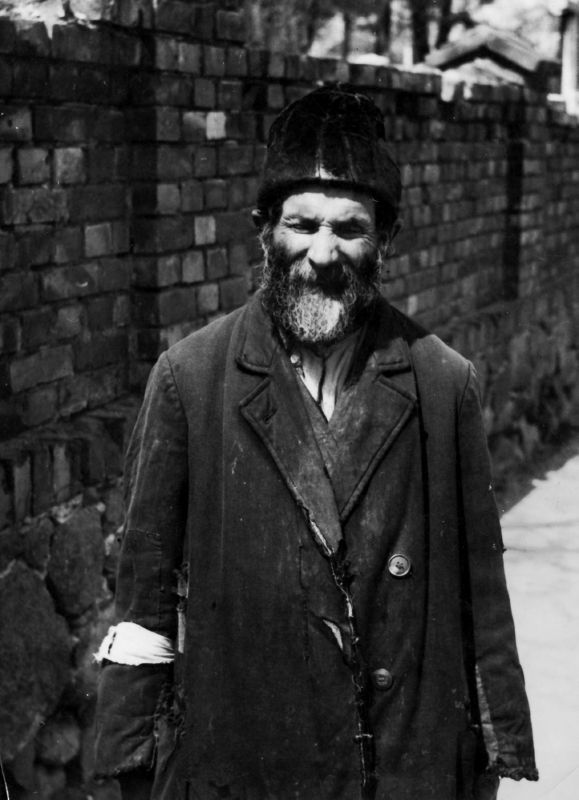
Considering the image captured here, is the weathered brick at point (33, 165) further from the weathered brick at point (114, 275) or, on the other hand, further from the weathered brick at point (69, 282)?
the weathered brick at point (114, 275)

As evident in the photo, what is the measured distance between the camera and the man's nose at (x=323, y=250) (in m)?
2.06

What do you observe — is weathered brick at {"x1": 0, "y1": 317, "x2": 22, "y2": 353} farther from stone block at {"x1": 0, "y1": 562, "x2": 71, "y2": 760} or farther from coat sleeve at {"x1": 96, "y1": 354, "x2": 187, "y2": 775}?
coat sleeve at {"x1": 96, "y1": 354, "x2": 187, "y2": 775}

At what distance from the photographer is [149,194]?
409cm

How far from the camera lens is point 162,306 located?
13.6ft

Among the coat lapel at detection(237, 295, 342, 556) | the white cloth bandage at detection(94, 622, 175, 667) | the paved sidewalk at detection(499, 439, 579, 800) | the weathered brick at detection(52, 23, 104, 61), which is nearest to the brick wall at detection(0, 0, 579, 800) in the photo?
the weathered brick at detection(52, 23, 104, 61)

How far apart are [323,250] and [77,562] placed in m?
2.10

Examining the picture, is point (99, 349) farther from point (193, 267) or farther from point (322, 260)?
point (322, 260)

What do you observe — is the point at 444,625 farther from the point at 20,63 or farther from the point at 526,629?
the point at 526,629

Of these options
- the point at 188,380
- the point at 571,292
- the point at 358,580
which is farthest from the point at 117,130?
the point at 571,292

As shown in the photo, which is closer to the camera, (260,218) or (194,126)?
(260,218)

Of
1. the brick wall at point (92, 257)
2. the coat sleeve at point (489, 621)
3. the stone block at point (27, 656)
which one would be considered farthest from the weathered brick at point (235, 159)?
the coat sleeve at point (489, 621)

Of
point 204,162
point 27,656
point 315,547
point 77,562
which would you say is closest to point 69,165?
point 204,162

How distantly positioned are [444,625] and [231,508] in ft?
1.40

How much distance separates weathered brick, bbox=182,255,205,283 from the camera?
14.0ft
